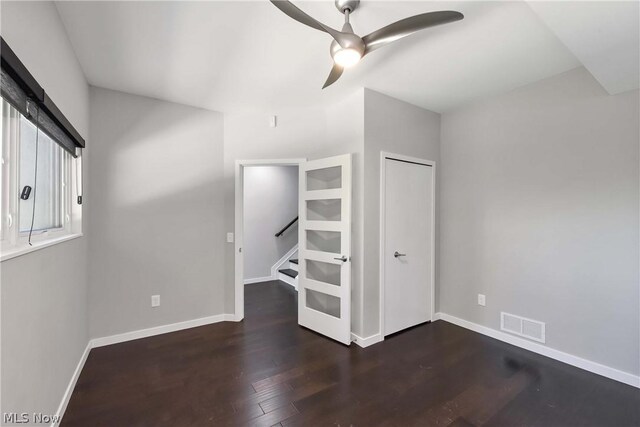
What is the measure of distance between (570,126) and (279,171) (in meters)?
4.30

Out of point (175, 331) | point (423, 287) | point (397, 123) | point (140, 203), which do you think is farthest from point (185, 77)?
point (423, 287)

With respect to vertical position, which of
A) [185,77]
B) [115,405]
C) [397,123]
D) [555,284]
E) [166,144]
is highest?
[185,77]

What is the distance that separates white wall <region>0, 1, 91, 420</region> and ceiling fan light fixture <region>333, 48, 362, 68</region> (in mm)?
1498

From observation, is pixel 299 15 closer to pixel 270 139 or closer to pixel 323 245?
pixel 270 139

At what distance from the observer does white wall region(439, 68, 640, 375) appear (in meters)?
2.21

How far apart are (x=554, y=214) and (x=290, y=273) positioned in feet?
12.8

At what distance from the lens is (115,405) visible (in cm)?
190

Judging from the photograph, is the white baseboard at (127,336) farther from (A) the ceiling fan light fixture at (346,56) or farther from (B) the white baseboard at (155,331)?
(A) the ceiling fan light fixture at (346,56)

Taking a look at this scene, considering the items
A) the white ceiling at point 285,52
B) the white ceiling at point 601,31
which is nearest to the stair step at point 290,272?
the white ceiling at point 285,52

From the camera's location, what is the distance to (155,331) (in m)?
2.99

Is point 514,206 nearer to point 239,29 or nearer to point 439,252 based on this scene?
point 439,252

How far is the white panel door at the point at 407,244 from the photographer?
3.00 meters

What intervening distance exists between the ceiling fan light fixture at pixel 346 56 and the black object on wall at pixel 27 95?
1.49 m

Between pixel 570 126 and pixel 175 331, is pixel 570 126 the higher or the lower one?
the higher one
